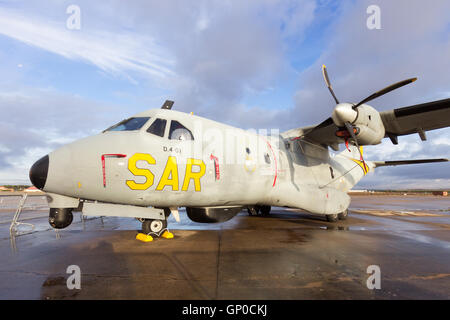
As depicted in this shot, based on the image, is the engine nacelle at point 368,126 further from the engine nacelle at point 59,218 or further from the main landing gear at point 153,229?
the engine nacelle at point 59,218

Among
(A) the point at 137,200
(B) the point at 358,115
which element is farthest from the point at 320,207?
(A) the point at 137,200

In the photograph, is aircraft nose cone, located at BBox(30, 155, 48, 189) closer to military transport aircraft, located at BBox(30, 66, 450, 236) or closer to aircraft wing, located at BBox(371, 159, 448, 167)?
military transport aircraft, located at BBox(30, 66, 450, 236)

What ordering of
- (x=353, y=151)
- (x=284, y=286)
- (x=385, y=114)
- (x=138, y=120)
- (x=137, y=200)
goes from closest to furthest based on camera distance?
(x=284, y=286)
(x=137, y=200)
(x=138, y=120)
(x=385, y=114)
(x=353, y=151)

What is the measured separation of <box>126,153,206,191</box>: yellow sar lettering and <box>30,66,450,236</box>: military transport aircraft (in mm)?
22

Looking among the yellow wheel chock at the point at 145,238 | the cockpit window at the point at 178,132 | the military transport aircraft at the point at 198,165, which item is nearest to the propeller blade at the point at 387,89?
the military transport aircraft at the point at 198,165

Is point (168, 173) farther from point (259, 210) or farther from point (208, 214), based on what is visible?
point (259, 210)

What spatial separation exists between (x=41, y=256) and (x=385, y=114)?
10842 mm

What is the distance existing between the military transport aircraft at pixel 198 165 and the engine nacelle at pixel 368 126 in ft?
0.11

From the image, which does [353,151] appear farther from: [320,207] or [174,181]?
[174,181]

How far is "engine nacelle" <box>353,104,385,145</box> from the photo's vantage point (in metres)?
8.13

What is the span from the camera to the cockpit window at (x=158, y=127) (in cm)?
621

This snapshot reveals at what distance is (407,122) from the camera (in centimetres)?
884

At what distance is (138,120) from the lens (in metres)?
6.47

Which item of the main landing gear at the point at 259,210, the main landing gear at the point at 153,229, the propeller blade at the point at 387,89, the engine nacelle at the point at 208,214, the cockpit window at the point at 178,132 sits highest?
the propeller blade at the point at 387,89
